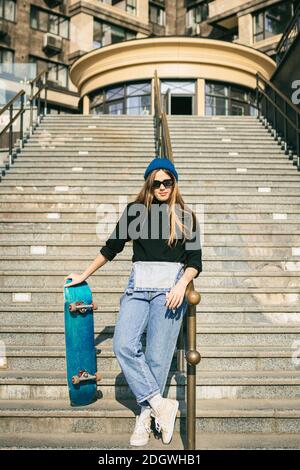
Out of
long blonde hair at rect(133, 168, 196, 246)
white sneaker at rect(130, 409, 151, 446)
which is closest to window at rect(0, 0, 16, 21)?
long blonde hair at rect(133, 168, 196, 246)

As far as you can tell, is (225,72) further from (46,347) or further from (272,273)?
(46,347)

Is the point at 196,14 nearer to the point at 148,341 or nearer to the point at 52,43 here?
the point at 52,43

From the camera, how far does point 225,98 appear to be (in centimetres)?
2012

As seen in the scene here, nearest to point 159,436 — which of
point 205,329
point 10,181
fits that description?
point 205,329

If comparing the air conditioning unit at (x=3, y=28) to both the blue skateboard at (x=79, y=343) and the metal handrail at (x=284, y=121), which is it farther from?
the blue skateboard at (x=79, y=343)

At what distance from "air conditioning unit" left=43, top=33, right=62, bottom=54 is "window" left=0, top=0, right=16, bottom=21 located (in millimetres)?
2249

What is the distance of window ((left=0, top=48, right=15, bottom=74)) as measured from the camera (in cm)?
2997

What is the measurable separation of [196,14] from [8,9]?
1294 centimetres

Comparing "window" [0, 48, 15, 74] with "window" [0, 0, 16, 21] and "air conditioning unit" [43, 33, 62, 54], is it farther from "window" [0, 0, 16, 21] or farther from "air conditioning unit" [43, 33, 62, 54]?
"air conditioning unit" [43, 33, 62, 54]

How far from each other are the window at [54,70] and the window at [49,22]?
199cm

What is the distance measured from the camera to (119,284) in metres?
5.52

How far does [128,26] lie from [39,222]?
93.5ft

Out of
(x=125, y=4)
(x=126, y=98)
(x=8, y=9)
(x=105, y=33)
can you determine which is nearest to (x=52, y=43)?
(x=8, y=9)
